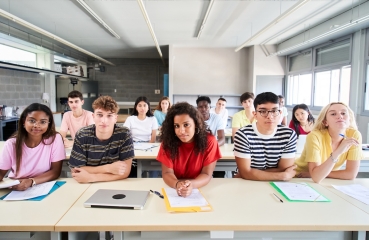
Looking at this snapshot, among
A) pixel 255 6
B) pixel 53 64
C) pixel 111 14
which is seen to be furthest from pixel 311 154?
pixel 53 64

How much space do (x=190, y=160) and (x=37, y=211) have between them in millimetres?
964

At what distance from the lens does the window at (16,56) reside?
5209mm

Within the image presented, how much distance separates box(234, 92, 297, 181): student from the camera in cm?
178

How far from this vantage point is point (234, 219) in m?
1.20

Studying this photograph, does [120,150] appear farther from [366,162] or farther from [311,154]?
[366,162]

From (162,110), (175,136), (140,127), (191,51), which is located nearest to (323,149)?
(175,136)

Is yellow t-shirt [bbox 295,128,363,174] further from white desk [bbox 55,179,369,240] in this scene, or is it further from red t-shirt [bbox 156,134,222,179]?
red t-shirt [bbox 156,134,222,179]

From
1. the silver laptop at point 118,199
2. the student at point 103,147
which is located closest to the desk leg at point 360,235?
the silver laptop at point 118,199

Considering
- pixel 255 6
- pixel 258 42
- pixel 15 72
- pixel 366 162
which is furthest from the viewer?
pixel 258 42

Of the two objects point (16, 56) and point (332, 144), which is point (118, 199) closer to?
point (332, 144)

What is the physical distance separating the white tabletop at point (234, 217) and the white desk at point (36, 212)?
0.17 ft

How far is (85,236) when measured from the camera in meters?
1.45

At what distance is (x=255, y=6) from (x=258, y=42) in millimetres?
3100

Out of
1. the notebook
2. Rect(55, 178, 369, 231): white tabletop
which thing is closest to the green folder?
Rect(55, 178, 369, 231): white tabletop
